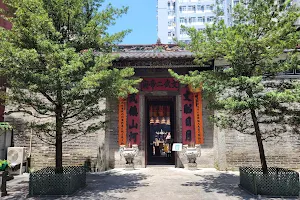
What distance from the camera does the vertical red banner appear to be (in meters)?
11.7

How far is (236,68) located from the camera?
6750mm

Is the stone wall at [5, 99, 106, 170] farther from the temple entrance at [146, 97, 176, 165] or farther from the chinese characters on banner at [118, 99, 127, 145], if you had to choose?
the temple entrance at [146, 97, 176, 165]

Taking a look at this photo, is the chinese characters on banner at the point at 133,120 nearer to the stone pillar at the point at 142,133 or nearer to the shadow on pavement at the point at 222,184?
the stone pillar at the point at 142,133

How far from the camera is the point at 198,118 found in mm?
11695

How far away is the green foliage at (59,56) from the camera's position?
243 inches

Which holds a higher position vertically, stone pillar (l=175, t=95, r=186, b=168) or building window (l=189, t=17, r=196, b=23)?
building window (l=189, t=17, r=196, b=23)

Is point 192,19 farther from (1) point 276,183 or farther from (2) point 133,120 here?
(1) point 276,183

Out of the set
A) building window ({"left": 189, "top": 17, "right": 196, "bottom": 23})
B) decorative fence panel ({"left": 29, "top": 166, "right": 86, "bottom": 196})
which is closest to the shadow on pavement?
decorative fence panel ({"left": 29, "top": 166, "right": 86, "bottom": 196})

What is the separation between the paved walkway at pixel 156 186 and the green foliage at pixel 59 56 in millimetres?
1919

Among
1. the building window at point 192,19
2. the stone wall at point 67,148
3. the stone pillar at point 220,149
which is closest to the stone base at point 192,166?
the stone pillar at point 220,149

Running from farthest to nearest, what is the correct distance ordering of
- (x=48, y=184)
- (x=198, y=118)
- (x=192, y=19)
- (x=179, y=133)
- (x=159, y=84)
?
(x=192, y=19)
(x=159, y=84)
(x=179, y=133)
(x=198, y=118)
(x=48, y=184)

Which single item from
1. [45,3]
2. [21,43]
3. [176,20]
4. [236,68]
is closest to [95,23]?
[45,3]

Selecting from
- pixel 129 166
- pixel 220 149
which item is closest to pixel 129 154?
pixel 129 166

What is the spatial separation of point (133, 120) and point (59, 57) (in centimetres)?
626
